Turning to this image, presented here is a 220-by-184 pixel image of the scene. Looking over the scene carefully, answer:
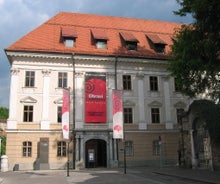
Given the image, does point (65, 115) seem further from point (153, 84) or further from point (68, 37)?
point (153, 84)

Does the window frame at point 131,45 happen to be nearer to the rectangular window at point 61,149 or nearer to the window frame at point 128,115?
the window frame at point 128,115

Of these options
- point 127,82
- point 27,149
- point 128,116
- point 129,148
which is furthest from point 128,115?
point 27,149

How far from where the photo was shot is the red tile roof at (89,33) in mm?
31875

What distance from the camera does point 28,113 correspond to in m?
30.3

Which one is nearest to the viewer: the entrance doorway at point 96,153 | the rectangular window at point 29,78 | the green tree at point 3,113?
the rectangular window at point 29,78

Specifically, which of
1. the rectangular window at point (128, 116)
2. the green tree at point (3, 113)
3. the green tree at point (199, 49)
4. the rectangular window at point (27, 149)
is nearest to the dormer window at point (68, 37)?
the rectangular window at point (128, 116)

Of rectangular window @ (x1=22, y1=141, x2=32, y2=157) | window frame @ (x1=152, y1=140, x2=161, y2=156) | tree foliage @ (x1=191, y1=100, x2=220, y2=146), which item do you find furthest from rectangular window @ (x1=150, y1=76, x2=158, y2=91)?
rectangular window @ (x1=22, y1=141, x2=32, y2=157)

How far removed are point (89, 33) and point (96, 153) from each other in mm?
13445

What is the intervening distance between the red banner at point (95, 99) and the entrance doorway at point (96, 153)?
2.40 metres

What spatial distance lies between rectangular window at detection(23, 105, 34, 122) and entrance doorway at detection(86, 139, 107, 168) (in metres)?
6.28

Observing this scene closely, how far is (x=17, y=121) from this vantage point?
29.7 m

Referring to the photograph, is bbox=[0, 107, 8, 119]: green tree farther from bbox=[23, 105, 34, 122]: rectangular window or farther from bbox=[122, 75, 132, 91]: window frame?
bbox=[122, 75, 132, 91]: window frame

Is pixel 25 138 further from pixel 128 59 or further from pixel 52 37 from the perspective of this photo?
pixel 128 59

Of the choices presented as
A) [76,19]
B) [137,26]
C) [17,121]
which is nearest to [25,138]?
[17,121]
